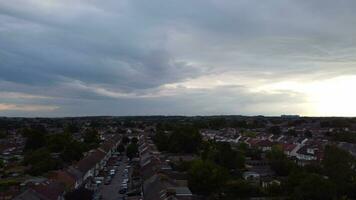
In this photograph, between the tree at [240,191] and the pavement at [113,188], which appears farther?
the pavement at [113,188]

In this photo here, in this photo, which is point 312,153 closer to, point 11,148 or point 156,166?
point 156,166

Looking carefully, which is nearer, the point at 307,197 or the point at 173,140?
the point at 307,197

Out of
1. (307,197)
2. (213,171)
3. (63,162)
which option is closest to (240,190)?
(213,171)

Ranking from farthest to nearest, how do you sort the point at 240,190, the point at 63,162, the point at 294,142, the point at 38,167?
the point at 294,142 < the point at 63,162 < the point at 38,167 < the point at 240,190

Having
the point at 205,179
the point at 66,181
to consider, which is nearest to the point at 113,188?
the point at 66,181

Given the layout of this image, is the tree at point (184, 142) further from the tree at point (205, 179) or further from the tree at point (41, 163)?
the tree at point (205, 179)

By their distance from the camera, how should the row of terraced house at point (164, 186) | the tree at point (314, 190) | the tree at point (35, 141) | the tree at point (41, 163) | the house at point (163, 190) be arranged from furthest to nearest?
1. the tree at point (35, 141)
2. the tree at point (41, 163)
3. the tree at point (314, 190)
4. the row of terraced house at point (164, 186)
5. the house at point (163, 190)

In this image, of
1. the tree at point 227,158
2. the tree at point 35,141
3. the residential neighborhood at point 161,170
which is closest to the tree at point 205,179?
the residential neighborhood at point 161,170

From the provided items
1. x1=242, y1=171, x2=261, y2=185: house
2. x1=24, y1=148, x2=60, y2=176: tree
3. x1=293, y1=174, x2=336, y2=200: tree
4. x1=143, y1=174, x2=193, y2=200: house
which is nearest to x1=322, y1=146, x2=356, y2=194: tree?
x1=293, y1=174, x2=336, y2=200: tree

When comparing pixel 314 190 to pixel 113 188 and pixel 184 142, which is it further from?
pixel 184 142

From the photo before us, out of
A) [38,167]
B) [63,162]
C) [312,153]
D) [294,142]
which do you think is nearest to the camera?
[38,167]
